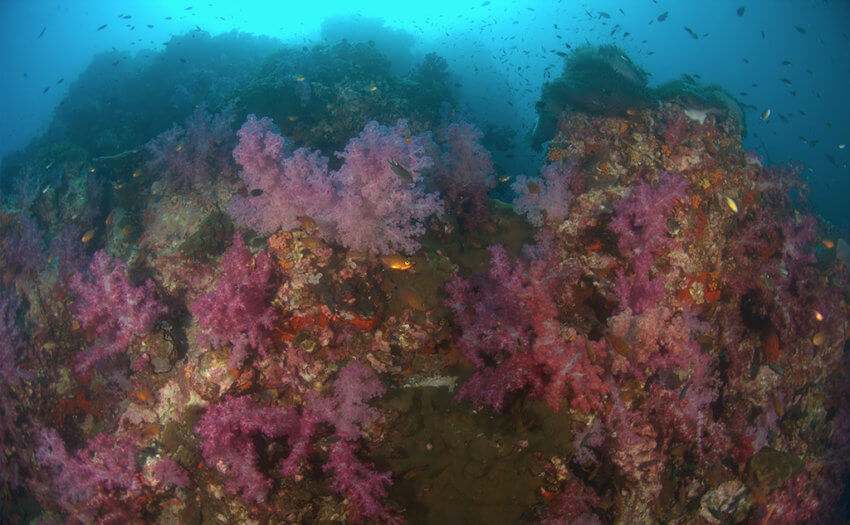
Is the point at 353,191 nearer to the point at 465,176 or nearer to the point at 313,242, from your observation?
the point at 313,242

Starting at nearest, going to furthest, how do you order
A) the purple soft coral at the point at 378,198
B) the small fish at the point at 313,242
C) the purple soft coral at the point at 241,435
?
the purple soft coral at the point at 241,435, the purple soft coral at the point at 378,198, the small fish at the point at 313,242

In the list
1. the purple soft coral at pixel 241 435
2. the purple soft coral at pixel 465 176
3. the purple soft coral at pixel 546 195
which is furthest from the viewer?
the purple soft coral at pixel 465 176

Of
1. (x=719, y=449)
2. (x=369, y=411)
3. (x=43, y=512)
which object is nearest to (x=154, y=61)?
(x=43, y=512)

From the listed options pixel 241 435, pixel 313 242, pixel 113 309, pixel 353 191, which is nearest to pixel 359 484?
pixel 241 435

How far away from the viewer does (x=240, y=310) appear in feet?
14.2

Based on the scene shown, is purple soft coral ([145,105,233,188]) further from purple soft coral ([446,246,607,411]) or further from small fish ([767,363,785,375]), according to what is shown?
small fish ([767,363,785,375])

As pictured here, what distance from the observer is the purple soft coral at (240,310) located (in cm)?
428

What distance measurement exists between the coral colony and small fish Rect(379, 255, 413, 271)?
0.17m

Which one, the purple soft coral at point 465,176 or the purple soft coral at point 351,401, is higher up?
the purple soft coral at point 465,176

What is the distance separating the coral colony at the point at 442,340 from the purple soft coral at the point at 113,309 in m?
0.04

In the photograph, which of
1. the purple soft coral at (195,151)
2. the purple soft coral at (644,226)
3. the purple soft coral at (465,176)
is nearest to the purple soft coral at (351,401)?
the purple soft coral at (465,176)

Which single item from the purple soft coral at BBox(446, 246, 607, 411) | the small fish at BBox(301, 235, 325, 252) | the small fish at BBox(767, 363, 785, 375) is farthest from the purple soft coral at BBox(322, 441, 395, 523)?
the small fish at BBox(767, 363, 785, 375)

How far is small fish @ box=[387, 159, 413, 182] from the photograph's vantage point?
433 centimetres

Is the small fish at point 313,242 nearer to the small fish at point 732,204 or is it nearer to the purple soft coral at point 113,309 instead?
the purple soft coral at point 113,309
